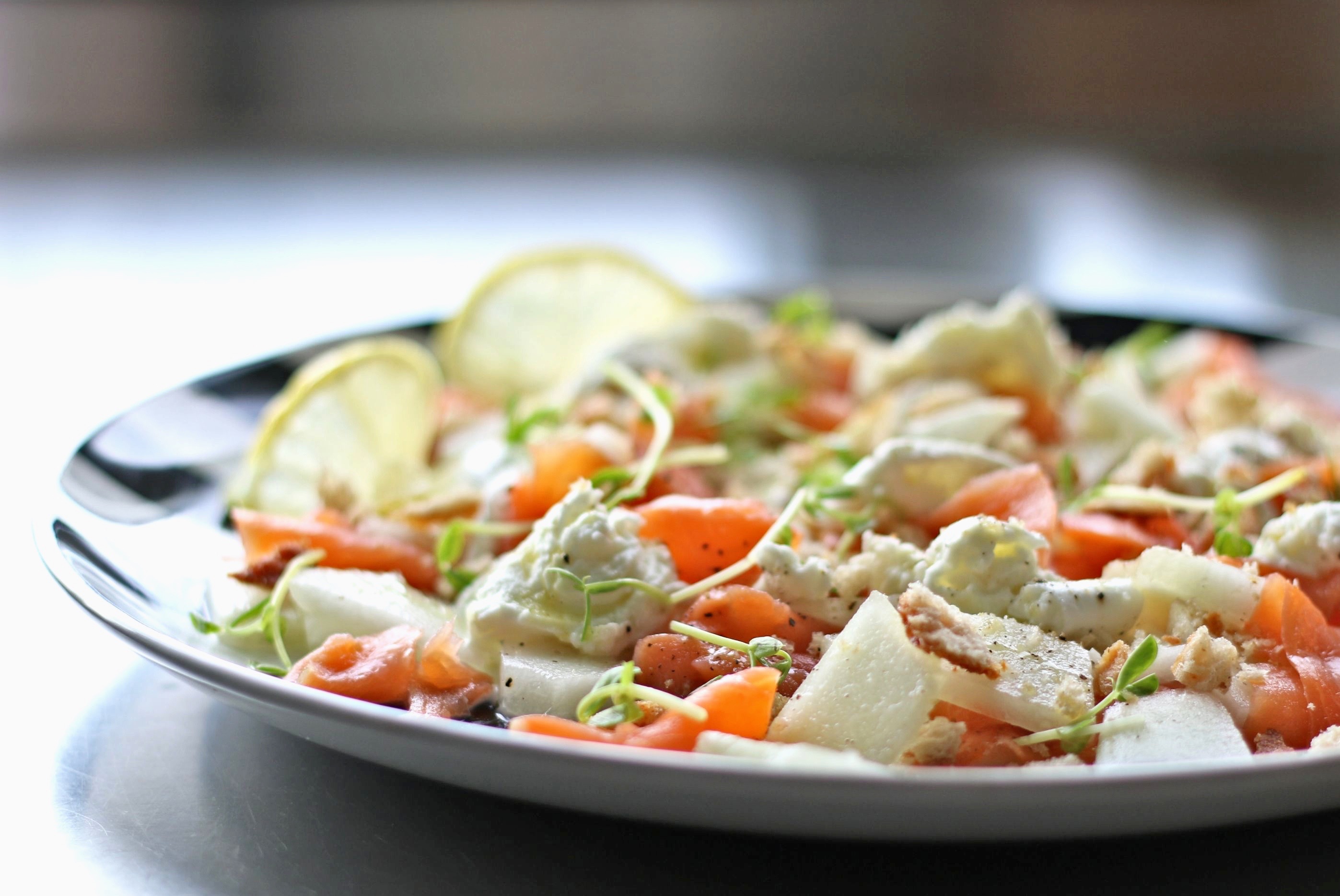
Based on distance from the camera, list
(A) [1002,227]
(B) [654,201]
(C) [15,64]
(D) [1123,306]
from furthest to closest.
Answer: (C) [15,64] < (B) [654,201] < (A) [1002,227] < (D) [1123,306]

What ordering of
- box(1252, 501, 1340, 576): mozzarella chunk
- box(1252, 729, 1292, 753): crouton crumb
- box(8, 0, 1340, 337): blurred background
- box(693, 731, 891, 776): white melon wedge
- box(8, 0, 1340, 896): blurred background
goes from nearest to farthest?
box(693, 731, 891, 776): white melon wedge
box(1252, 729, 1292, 753): crouton crumb
box(1252, 501, 1340, 576): mozzarella chunk
box(8, 0, 1340, 896): blurred background
box(8, 0, 1340, 337): blurred background

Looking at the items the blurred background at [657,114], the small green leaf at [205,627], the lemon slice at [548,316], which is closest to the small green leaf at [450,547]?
the small green leaf at [205,627]

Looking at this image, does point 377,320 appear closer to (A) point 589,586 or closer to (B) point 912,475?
(B) point 912,475

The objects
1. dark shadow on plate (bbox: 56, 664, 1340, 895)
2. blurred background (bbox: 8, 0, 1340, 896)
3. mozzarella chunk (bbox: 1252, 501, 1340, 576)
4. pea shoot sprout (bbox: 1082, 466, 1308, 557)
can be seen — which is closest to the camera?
dark shadow on plate (bbox: 56, 664, 1340, 895)

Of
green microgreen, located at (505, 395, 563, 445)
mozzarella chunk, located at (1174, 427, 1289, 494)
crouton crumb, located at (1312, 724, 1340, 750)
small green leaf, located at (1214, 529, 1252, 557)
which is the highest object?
mozzarella chunk, located at (1174, 427, 1289, 494)

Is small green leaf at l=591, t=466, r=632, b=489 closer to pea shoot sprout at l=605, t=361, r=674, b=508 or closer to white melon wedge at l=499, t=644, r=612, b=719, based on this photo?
pea shoot sprout at l=605, t=361, r=674, b=508

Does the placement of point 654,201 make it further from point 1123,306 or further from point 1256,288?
point 1123,306

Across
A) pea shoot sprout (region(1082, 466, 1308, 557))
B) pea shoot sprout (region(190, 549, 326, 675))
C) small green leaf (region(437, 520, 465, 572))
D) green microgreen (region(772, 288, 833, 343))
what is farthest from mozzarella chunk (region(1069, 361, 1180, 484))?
pea shoot sprout (region(190, 549, 326, 675))

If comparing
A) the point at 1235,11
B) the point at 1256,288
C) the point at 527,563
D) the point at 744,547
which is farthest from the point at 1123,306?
the point at 1235,11
